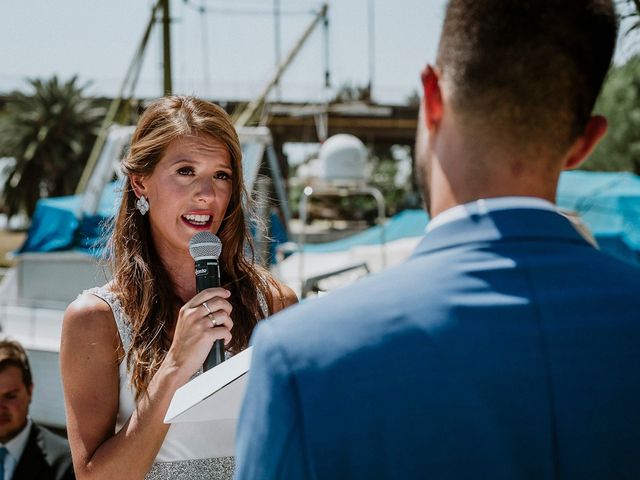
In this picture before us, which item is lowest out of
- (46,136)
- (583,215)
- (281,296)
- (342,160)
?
(46,136)

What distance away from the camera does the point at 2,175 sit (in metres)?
39.4

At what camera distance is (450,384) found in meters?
0.93

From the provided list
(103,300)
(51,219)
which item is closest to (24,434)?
(103,300)

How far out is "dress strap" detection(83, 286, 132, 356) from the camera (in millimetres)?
2146

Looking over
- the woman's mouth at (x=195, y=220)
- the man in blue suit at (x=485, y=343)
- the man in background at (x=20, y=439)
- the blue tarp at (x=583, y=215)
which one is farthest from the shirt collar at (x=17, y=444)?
the blue tarp at (x=583, y=215)

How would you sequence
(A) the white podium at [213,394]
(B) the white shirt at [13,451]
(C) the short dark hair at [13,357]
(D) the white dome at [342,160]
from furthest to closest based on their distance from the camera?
(D) the white dome at [342,160], (C) the short dark hair at [13,357], (B) the white shirt at [13,451], (A) the white podium at [213,394]

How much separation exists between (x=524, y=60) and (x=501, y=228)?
0.23 meters

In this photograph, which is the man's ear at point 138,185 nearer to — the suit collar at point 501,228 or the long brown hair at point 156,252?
the long brown hair at point 156,252

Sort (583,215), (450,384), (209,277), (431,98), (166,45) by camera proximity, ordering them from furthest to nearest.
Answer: (583,215)
(166,45)
(209,277)
(431,98)
(450,384)

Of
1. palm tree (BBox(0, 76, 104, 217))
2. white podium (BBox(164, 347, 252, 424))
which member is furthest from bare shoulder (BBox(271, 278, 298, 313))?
palm tree (BBox(0, 76, 104, 217))

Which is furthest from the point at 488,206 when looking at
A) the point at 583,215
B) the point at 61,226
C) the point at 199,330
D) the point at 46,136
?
the point at 46,136

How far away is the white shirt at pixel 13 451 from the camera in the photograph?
13.7ft

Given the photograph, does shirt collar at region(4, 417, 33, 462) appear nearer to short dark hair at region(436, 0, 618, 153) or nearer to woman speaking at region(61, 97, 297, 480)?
woman speaking at region(61, 97, 297, 480)

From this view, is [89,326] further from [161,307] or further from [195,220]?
[195,220]
